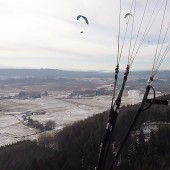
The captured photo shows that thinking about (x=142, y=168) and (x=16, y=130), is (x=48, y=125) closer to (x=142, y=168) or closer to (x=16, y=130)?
(x=16, y=130)

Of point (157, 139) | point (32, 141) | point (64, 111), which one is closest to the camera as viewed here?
point (157, 139)

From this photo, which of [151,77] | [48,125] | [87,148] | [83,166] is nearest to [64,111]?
[48,125]

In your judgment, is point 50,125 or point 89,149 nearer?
point 89,149

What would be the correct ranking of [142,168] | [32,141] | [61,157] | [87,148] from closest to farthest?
[142,168] < [61,157] < [87,148] < [32,141]

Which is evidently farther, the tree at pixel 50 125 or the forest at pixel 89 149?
the tree at pixel 50 125

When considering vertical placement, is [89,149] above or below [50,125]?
above

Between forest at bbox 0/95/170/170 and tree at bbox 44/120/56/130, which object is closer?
forest at bbox 0/95/170/170

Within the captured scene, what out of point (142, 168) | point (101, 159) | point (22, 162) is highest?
point (101, 159)

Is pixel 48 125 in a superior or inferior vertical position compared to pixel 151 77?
inferior
